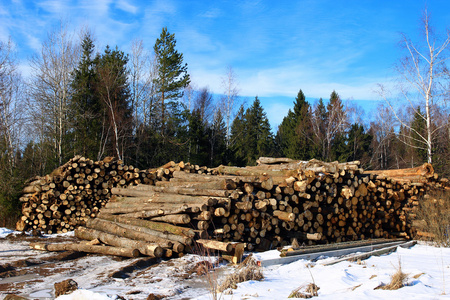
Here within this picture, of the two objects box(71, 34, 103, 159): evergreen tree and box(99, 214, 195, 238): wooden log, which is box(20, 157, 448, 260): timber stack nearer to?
box(99, 214, 195, 238): wooden log

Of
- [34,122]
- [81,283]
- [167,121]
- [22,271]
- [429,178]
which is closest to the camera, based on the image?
[81,283]

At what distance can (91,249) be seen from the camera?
24.9 feet

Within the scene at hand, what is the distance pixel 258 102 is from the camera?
42250 millimetres

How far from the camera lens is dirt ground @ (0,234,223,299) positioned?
200 inches

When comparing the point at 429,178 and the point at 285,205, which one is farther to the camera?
the point at 429,178

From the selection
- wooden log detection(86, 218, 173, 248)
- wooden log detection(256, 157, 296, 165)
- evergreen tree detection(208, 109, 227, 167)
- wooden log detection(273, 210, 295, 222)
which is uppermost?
evergreen tree detection(208, 109, 227, 167)

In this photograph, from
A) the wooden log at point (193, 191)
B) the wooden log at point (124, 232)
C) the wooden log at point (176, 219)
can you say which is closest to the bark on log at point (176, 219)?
the wooden log at point (176, 219)

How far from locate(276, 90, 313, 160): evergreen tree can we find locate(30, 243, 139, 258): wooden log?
2422 cm

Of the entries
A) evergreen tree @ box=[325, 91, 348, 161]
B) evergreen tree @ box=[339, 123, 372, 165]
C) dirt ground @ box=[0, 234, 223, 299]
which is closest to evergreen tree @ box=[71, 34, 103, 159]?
dirt ground @ box=[0, 234, 223, 299]

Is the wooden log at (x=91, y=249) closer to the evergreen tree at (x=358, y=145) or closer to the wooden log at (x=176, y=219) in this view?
the wooden log at (x=176, y=219)

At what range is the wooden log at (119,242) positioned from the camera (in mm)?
6689

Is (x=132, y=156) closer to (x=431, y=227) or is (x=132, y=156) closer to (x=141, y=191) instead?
(x=141, y=191)

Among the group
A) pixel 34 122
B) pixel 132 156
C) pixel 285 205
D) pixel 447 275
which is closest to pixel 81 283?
pixel 285 205

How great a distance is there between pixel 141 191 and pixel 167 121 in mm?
15197
